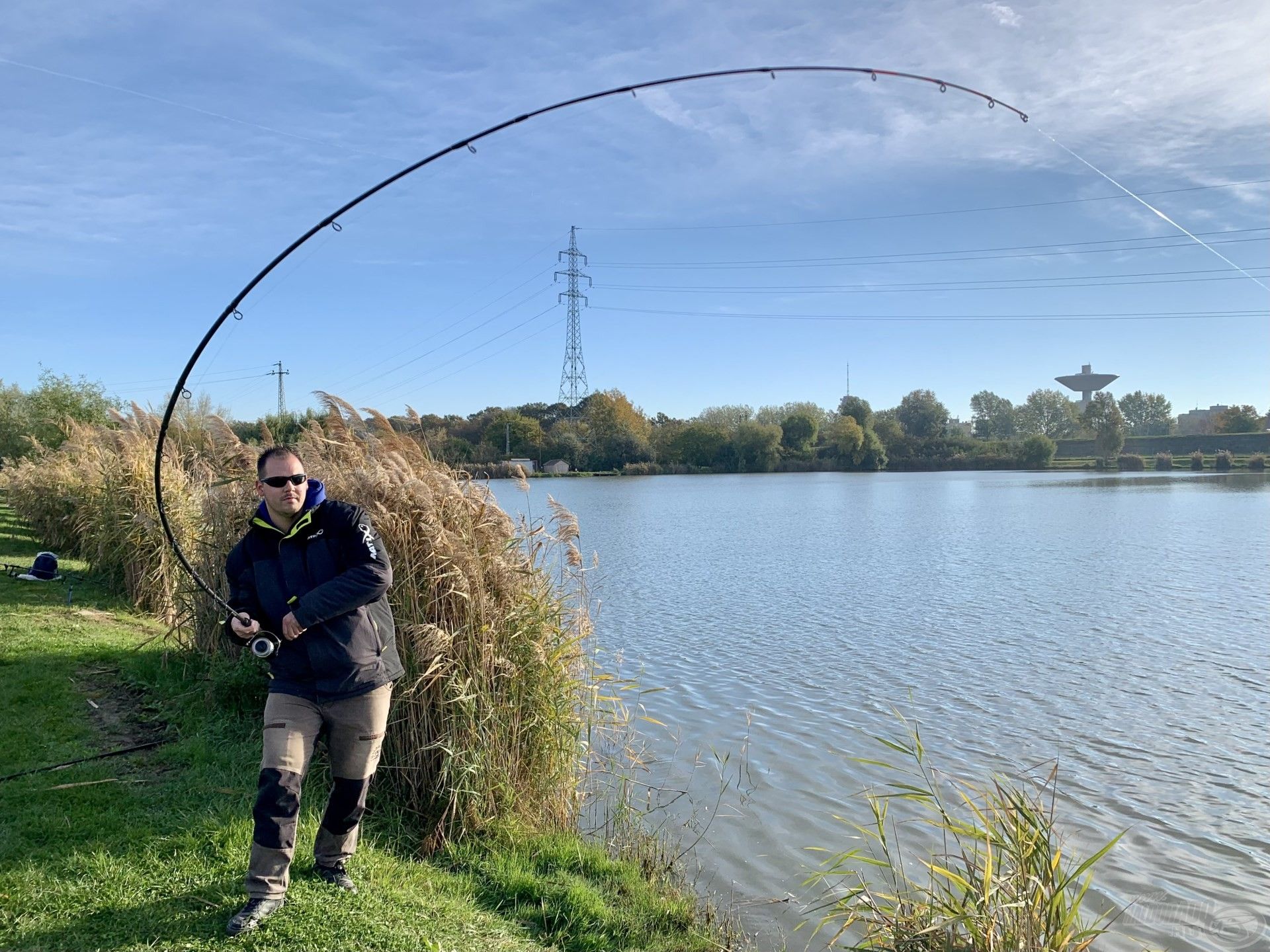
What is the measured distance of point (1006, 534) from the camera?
29172 mm

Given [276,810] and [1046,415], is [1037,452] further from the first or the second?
[276,810]

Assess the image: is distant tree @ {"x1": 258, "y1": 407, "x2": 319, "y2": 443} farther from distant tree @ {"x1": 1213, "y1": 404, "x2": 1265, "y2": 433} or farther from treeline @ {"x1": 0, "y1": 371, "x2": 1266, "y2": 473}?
distant tree @ {"x1": 1213, "y1": 404, "x2": 1265, "y2": 433}

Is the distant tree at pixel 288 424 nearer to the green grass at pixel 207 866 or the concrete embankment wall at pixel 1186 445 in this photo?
the green grass at pixel 207 866

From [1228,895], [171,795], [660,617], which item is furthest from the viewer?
[660,617]

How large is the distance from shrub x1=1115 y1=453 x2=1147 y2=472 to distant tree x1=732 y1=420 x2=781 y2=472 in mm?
40237

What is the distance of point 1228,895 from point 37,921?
24.1 ft

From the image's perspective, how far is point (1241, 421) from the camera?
114312mm

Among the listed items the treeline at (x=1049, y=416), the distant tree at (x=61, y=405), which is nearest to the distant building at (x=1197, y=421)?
the treeline at (x=1049, y=416)

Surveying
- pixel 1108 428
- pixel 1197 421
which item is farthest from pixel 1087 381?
pixel 1108 428

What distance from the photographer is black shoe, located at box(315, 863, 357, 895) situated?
4.38 metres

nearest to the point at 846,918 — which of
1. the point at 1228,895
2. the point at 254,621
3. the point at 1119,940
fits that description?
the point at 1119,940

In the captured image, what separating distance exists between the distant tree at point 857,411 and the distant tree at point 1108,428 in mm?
27178

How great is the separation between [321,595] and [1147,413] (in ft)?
555

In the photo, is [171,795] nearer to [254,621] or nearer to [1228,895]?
[254,621]
